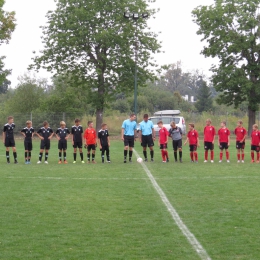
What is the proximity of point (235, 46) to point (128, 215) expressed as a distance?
120 feet

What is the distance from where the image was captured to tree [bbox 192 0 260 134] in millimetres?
44562

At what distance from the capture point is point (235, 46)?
44.4 m

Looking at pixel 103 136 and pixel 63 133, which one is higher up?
pixel 63 133

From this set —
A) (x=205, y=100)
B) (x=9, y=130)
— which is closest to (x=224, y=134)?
(x=9, y=130)

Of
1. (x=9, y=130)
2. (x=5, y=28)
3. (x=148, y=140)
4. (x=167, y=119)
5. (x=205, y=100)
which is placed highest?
(x=5, y=28)

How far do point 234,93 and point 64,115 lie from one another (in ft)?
45.7

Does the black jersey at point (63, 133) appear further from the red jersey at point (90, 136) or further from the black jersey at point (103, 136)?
the black jersey at point (103, 136)

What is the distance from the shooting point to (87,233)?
8375 millimetres

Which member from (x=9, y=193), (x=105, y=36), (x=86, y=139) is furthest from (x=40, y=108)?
(x=9, y=193)

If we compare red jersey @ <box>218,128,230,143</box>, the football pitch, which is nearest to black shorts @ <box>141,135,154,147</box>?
red jersey @ <box>218,128,230,143</box>

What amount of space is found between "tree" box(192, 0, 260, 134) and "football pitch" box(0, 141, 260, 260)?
28970mm

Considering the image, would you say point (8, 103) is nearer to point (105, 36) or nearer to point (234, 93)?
point (105, 36)

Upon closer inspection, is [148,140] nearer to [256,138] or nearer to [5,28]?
[256,138]

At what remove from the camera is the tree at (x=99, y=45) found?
43.7 meters
